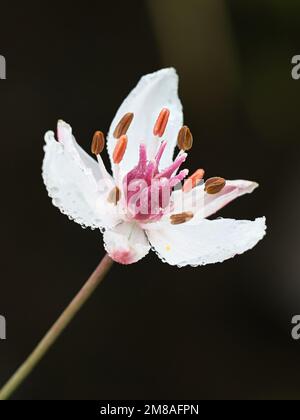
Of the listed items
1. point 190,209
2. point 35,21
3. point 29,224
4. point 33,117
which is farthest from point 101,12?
point 190,209

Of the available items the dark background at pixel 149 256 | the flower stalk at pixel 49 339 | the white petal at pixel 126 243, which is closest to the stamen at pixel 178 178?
the white petal at pixel 126 243

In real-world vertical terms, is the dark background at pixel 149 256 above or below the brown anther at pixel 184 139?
above

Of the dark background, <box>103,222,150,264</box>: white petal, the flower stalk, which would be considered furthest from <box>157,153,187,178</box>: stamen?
the dark background

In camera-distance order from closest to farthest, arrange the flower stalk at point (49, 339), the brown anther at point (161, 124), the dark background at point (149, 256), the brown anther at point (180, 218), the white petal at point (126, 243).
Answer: the flower stalk at point (49, 339)
the white petal at point (126, 243)
the brown anther at point (180, 218)
the brown anther at point (161, 124)
the dark background at point (149, 256)

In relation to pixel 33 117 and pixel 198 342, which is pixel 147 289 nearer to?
pixel 198 342

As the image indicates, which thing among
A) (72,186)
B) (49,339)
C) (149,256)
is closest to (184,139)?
(72,186)

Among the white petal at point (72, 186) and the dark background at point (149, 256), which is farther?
the dark background at point (149, 256)

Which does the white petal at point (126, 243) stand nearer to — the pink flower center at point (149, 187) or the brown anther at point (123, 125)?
the pink flower center at point (149, 187)
